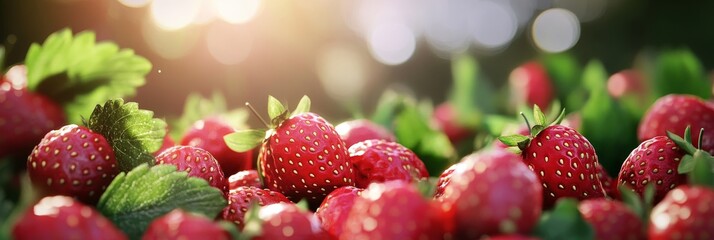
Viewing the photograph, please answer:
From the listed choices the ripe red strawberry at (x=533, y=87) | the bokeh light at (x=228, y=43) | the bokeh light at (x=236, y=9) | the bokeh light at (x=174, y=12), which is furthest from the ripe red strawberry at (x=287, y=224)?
the bokeh light at (x=228, y=43)

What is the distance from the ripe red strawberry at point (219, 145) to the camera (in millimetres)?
966

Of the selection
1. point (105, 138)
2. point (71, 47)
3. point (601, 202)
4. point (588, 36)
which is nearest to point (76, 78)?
point (71, 47)

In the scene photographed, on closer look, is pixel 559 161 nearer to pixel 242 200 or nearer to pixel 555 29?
pixel 242 200

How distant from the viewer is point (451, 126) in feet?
5.32

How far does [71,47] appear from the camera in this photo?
91 centimetres

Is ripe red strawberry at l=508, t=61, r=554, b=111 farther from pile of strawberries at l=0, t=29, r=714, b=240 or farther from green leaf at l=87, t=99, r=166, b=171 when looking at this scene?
green leaf at l=87, t=99, r=166, b=171

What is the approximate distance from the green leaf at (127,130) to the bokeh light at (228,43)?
5.12 ft

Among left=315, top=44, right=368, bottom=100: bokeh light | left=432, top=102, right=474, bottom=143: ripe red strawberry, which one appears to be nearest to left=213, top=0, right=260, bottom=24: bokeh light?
left=315, top=44, right=368, bottom=100: bokeh light

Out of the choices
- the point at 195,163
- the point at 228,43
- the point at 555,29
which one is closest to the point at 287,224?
the point at 195,163

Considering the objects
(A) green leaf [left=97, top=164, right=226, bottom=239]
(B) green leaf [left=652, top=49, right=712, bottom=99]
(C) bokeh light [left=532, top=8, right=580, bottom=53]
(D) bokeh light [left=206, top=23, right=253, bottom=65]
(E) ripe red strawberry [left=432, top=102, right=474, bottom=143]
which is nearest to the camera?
(A) green leaf [left=97, top=164, right=226, bottom=239]

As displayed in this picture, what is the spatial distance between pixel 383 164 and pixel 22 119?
409 mm

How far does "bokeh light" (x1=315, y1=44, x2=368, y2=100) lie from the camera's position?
340 centimetres

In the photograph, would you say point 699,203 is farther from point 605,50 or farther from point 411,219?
point 605,50

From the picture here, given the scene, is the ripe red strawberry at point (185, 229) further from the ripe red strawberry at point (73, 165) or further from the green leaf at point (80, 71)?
the green leaf at point (80, 71)
